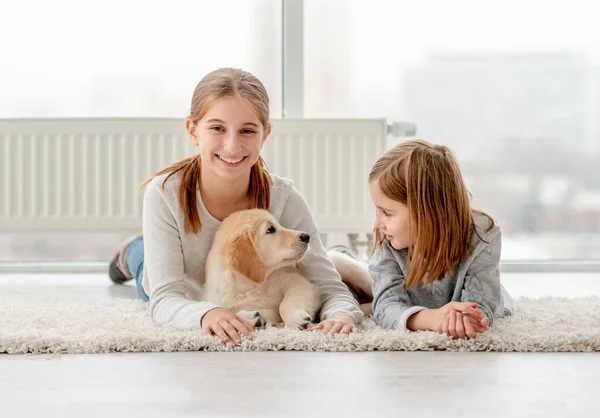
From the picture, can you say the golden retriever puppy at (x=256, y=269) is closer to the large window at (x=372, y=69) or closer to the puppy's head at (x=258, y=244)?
the puppy's head at (x=258, y=244)

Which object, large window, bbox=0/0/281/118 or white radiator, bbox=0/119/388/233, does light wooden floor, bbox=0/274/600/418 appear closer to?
white radiator, bbox=0/119/388/233

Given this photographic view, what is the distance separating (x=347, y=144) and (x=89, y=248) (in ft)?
4.57

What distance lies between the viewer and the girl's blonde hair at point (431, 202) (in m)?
1.78

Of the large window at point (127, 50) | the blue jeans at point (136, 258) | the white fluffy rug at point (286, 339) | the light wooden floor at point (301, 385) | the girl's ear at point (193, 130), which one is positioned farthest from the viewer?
the large window at point (127, 50)

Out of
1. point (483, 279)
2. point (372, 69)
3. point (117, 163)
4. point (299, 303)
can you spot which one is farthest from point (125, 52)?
point (483, 279)

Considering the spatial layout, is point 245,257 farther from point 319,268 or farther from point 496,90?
point 496,90

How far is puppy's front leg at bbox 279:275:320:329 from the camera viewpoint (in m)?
1.82

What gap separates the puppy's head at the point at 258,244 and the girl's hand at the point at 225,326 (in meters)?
0.13

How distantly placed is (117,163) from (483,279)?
6.83 ft

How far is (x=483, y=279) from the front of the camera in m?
1.82

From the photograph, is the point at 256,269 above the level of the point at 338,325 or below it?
above

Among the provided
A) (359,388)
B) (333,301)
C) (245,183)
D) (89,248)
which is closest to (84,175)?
(89,248)

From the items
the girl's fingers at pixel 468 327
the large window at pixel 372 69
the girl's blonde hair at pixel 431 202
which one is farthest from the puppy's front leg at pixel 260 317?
the large window at pixel 372 69

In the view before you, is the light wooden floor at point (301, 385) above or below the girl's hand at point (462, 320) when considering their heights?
below
